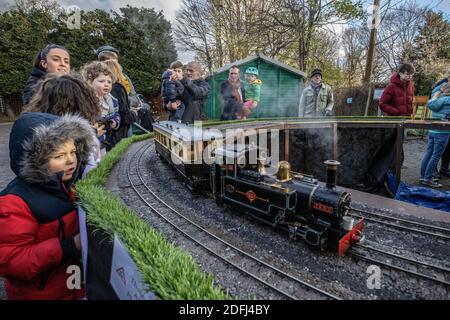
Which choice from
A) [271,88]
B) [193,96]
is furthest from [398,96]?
[271,88]

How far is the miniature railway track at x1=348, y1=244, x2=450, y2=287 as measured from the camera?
2.20 m

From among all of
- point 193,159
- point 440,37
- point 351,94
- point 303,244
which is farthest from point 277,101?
point 440,37

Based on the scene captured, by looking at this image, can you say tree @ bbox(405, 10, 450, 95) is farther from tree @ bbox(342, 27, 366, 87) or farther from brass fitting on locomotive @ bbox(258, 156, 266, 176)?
brass fitting on locomotive @ bbox(258, 156, 266, 176)

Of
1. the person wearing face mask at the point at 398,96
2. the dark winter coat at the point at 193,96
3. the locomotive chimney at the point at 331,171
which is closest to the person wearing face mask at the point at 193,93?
the dark winter coat at the point at 193,96

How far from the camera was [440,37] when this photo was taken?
20.2m

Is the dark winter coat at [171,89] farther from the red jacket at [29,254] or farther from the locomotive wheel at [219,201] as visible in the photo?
the red jacket at [29,254]

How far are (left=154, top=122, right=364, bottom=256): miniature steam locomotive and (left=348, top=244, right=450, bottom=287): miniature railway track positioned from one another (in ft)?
0.51

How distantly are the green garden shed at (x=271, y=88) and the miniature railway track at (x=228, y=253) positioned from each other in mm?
11034

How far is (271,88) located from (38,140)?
13.7m

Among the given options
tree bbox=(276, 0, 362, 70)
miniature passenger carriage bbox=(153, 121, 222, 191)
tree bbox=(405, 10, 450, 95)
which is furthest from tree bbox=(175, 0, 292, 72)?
miniature passenger carriage bbox=(153, 121, 222, 191)

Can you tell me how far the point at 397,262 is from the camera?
7.86 ft

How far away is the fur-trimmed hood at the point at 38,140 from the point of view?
1.71 m

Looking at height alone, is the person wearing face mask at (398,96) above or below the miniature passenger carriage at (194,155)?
above

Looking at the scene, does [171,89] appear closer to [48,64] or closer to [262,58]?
[48,64]
